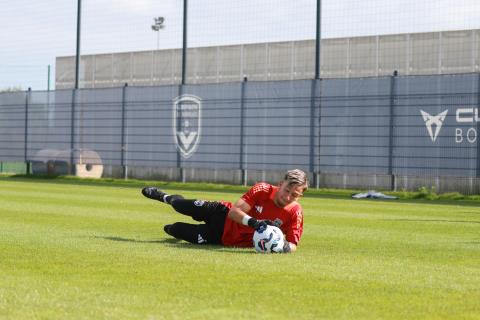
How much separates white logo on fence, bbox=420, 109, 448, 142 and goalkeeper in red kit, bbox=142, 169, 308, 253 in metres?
18.7

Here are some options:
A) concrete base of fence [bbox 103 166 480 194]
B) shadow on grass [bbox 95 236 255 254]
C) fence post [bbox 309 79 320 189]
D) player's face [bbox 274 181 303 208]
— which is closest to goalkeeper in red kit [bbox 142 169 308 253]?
player's face [bbox 274 181 303 208]

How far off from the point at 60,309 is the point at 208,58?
41.4 m

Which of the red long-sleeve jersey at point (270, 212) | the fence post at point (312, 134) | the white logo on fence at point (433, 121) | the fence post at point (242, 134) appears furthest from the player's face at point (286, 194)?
the fence post at point (242, 134)

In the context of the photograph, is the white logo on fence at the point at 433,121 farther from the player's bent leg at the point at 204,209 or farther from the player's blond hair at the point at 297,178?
the player's blond hair at the point at 297,178

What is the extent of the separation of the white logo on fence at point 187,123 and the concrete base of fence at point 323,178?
857mm

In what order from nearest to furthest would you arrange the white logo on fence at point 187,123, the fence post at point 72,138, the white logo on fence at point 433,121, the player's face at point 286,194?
the player's face at point 286,194 → the white logo on fence at point 433,121 → the white logo on fence at point 187,123 → the fence post at point 72,138

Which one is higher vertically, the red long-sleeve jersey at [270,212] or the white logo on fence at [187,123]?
the white logo on fence at [187,123]

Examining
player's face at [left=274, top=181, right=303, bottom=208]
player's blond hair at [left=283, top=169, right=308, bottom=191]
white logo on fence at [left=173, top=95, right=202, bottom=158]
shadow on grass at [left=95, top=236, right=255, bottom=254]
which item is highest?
white logo on fence at [left=173, top=95, right=202, bottom=158]

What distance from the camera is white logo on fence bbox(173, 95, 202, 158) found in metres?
35.3

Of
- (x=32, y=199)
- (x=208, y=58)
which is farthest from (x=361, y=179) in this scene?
(x=208, y=58)

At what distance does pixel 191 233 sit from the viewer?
37.2ft

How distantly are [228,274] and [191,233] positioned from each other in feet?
10.4

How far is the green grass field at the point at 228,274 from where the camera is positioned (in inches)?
252

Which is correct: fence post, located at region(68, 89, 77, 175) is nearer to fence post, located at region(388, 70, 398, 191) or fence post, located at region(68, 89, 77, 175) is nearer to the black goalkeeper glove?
fence post, located at region(388, 70, 398, 191)
